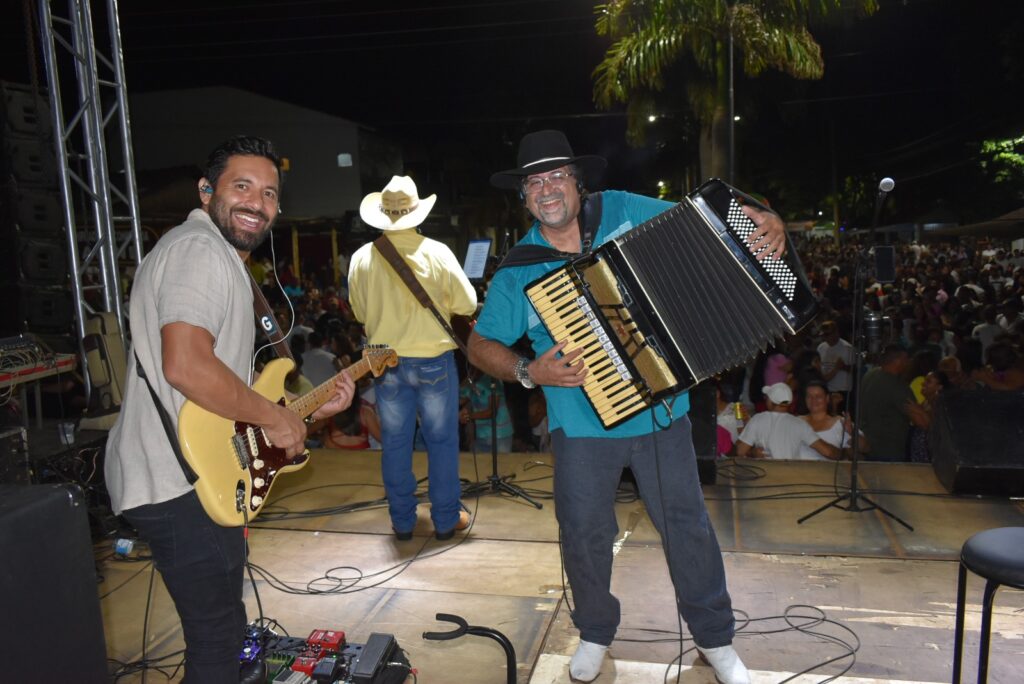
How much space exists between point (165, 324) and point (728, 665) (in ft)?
7.93

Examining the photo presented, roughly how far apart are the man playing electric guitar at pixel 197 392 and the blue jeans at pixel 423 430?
92.4 inches

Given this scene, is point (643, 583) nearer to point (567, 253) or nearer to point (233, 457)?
point (567, 253)

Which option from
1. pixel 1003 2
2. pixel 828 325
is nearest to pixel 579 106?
pixel 1003 2

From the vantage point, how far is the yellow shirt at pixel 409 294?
4824 millimetres

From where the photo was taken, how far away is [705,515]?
10.1 ft

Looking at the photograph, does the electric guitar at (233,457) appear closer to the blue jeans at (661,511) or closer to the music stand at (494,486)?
the blue jeans at (661,511)

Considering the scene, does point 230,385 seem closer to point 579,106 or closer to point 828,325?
point 828,325

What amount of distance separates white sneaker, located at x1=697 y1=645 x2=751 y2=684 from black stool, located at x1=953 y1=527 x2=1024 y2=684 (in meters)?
0.79

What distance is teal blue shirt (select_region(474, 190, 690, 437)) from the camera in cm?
304

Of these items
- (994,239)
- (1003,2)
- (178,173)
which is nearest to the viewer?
(994,239)

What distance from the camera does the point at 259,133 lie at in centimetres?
2470

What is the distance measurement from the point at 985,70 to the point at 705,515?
787 inches

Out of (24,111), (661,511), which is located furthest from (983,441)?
(24,111)

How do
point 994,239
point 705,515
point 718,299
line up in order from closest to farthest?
point 718,299
point 705,515
point 994,239
